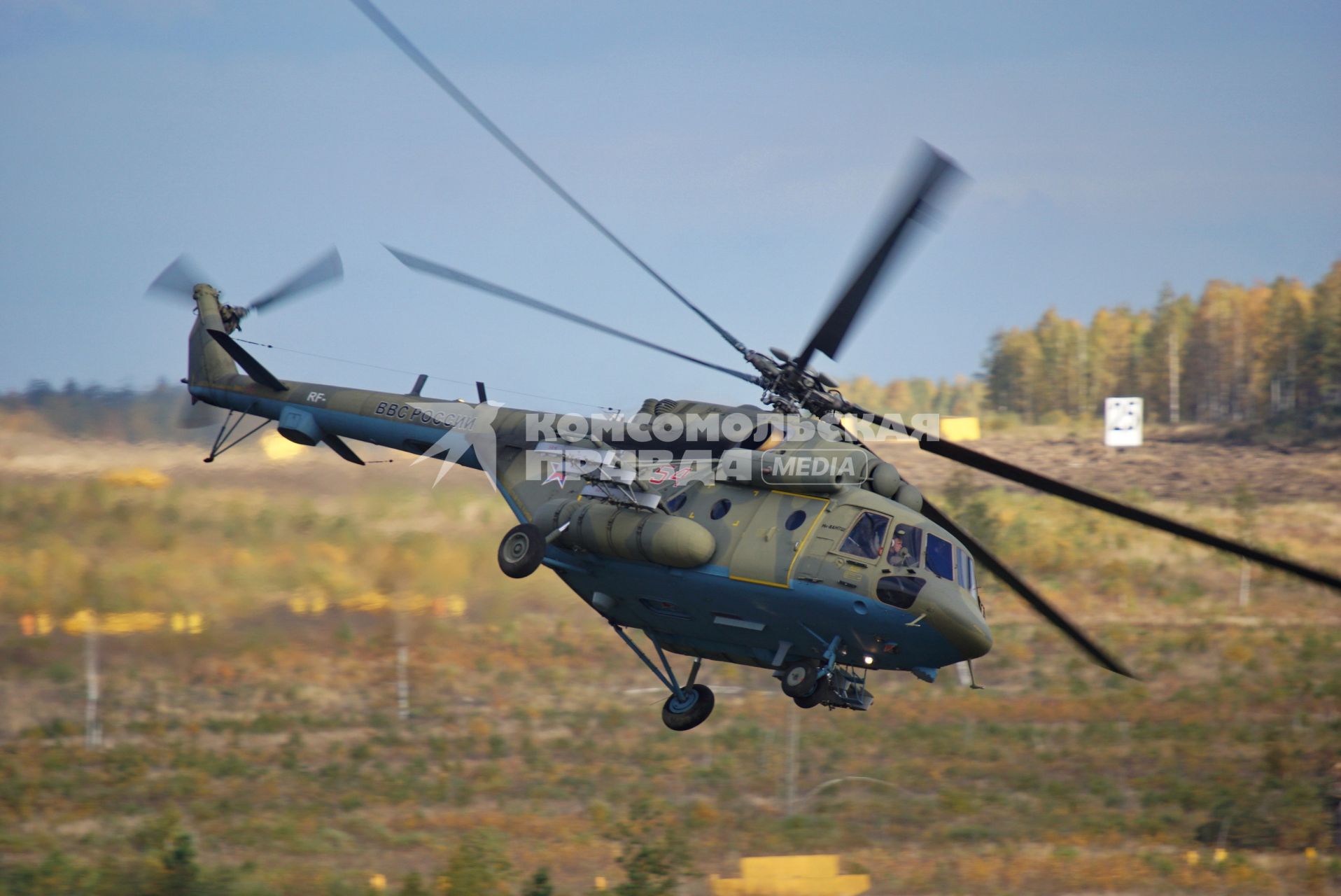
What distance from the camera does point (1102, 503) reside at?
1341 centimetres

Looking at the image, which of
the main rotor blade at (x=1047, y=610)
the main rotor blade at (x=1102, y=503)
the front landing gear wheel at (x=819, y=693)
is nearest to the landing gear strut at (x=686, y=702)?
the front landing gear wheel at (x=819, y=693)

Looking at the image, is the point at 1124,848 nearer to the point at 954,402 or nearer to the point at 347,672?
the point at 347,672

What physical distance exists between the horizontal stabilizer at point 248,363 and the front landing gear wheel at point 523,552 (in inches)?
253

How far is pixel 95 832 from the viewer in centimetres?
3588

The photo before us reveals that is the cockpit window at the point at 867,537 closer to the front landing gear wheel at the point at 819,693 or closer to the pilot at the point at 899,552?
the pilot at the point at 899,552

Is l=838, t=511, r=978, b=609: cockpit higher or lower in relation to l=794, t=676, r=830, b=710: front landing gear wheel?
higher

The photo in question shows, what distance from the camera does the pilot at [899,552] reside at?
1450cm

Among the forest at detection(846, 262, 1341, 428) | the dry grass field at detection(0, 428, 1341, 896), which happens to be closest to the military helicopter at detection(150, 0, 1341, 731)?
the dry grass field at detection(0, 428, 1341, 896)

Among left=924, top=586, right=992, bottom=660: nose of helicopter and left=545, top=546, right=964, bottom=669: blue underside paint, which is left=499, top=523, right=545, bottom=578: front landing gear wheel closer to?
left=545, top=546, right=964, bottom=669: blue underside paint

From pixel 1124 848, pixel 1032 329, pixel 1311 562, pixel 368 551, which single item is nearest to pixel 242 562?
pixel 368 551

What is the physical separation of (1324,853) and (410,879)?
27788 mm

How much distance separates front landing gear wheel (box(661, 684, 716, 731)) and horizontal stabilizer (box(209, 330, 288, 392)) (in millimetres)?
8465

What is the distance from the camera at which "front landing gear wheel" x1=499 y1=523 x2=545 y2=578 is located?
1589 centimetres

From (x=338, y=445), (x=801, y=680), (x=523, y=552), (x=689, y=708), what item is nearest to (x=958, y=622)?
(x=801, y=680)
